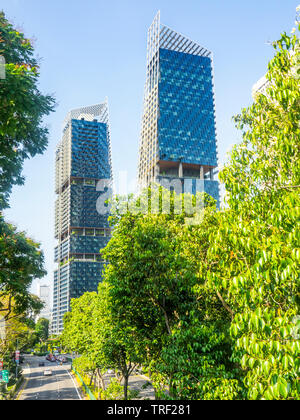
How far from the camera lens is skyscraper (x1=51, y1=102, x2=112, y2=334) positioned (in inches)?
6806

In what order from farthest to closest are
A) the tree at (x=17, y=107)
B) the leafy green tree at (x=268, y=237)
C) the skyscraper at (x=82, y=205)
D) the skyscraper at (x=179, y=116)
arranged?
1. the skyscraper at (x=82, y=205)
2. the skyscraper at (x=179, y=116)
3. the tree at (x=17, y=107)
4. the leafy green tree at (x=268, y=237)

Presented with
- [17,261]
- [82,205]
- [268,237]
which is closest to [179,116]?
[82,205]

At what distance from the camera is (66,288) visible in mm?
173125

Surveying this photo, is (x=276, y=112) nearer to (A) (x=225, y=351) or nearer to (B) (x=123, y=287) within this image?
(A) (x=225, y=351)

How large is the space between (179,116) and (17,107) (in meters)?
127

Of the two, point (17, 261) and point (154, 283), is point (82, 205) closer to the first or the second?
point (17, 261)

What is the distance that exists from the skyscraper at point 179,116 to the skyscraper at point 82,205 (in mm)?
42205

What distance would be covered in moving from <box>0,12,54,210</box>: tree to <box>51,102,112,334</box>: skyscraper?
157 m

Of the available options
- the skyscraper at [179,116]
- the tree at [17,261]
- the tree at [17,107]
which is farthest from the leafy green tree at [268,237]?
the skyscraper at [179,116]

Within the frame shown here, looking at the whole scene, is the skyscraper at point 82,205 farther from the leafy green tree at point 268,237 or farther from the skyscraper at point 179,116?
the leafy green tree at point 268,237

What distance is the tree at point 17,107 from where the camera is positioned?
35.7 ft

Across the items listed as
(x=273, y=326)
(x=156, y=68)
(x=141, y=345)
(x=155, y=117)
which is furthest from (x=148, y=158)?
(x=273, y=326)

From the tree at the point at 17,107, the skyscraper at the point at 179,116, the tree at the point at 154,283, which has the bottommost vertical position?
the tree at the point at 154,283

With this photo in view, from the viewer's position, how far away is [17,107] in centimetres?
1127
